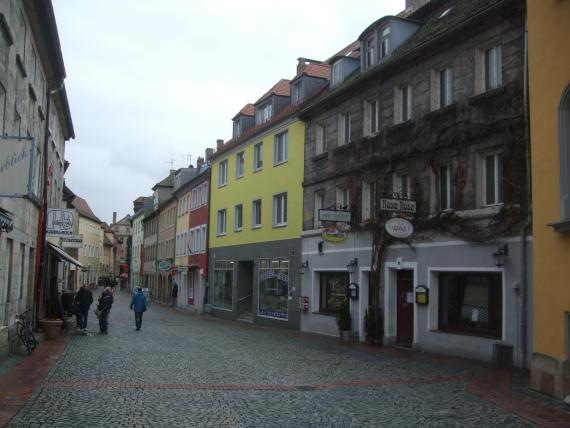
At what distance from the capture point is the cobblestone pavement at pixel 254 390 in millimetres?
8578

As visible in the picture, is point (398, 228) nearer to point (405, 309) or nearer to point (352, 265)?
point (405, 309)

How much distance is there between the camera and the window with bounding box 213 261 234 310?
107 feet

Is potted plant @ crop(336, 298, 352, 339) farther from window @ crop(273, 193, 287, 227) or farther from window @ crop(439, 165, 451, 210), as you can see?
window @ crop(273, 193, 287, 227)

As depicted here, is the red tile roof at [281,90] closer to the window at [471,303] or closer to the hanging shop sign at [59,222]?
the hanging shop sign at [59,222]

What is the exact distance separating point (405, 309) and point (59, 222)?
10815mm

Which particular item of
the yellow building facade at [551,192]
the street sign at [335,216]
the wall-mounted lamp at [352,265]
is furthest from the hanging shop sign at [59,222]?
the yellow building facade at [551,192]

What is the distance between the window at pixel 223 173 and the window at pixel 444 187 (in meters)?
19.0

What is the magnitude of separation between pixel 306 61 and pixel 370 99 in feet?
42.1

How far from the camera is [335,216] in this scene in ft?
64.0

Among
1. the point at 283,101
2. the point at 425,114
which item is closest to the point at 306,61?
the point at 283,101

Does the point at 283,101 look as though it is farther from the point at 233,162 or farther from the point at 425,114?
the point at 425,114

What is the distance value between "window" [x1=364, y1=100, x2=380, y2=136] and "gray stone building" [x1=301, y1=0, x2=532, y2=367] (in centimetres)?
3

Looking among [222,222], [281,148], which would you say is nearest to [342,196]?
[281,148]

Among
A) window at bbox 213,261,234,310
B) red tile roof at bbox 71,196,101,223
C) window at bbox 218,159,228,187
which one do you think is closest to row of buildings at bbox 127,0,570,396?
window at bbox 213,261,234,310
